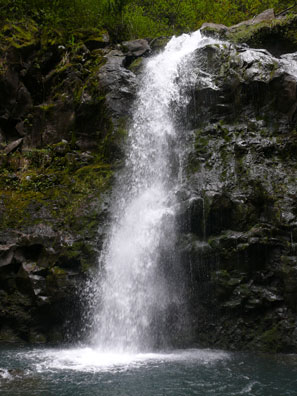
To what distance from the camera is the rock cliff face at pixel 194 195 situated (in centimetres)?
757

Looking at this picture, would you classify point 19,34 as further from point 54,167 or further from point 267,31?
point 267,31

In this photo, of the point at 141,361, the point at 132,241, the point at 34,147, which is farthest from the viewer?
the point at 34,147

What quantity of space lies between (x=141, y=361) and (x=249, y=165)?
15.9 feet

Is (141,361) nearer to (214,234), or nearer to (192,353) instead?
(192,353)

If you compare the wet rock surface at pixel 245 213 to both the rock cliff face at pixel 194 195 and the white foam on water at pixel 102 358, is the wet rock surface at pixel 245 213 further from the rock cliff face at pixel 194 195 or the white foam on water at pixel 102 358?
the white foam on water at pixel 102 358

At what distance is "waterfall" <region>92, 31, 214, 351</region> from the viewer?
770cm

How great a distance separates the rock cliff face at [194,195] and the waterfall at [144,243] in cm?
34

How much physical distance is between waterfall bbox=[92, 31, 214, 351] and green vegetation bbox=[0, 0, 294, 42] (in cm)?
492

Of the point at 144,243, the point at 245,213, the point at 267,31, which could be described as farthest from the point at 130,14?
the point at 245,213

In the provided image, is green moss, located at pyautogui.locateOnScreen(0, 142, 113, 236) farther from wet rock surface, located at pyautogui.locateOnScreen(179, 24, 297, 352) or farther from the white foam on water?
the white foam on water

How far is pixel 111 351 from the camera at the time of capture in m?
7.27

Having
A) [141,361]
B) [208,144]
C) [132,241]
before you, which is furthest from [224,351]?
[208,144]

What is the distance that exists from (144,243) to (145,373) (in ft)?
10.4

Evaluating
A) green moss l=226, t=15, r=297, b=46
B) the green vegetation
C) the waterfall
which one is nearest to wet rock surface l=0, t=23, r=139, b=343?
the waterfall
